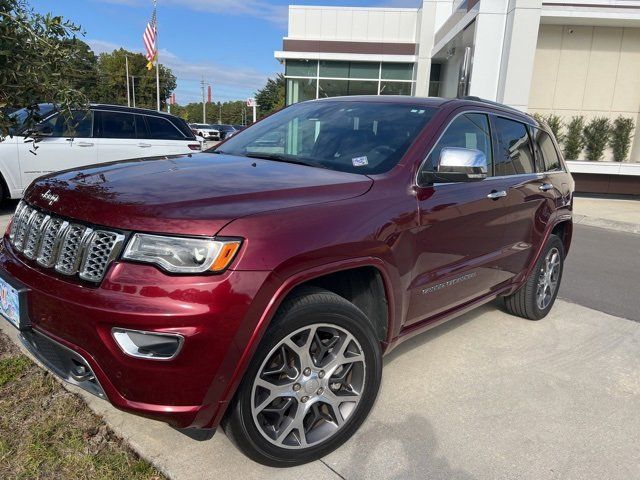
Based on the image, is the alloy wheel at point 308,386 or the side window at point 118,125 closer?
the alloy wheel at point 308,386

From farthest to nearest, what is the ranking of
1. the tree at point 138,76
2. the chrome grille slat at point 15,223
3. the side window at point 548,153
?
the tree at point 138,76
the side window at point 548,153
the chrome grille slat at point 15,223

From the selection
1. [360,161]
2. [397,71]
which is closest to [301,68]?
[397,71]

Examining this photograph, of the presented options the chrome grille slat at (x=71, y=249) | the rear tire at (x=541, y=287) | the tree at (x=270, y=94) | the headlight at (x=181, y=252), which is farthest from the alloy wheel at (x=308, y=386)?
the tree at (x=270, y=94)

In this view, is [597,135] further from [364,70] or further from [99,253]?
[99,253]

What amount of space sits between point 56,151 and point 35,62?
4976 mm

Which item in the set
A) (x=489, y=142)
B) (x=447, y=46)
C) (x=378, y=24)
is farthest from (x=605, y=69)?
(x=489, y=142)

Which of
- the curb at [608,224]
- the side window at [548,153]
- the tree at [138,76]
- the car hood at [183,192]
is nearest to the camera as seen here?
the car hood at [183,192]

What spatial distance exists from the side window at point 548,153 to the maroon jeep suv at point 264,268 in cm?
129

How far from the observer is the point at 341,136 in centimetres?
327

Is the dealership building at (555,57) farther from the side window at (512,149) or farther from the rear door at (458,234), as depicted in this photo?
the rear door at (458,234)

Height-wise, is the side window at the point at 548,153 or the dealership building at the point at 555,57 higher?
the dealership building at the point at 555,57

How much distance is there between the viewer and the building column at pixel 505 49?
40.0ft

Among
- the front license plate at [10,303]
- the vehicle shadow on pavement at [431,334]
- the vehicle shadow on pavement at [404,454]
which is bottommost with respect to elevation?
the vehicle shadow on pavement at [404,454]

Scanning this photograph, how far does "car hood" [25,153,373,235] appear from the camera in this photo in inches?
78.7
